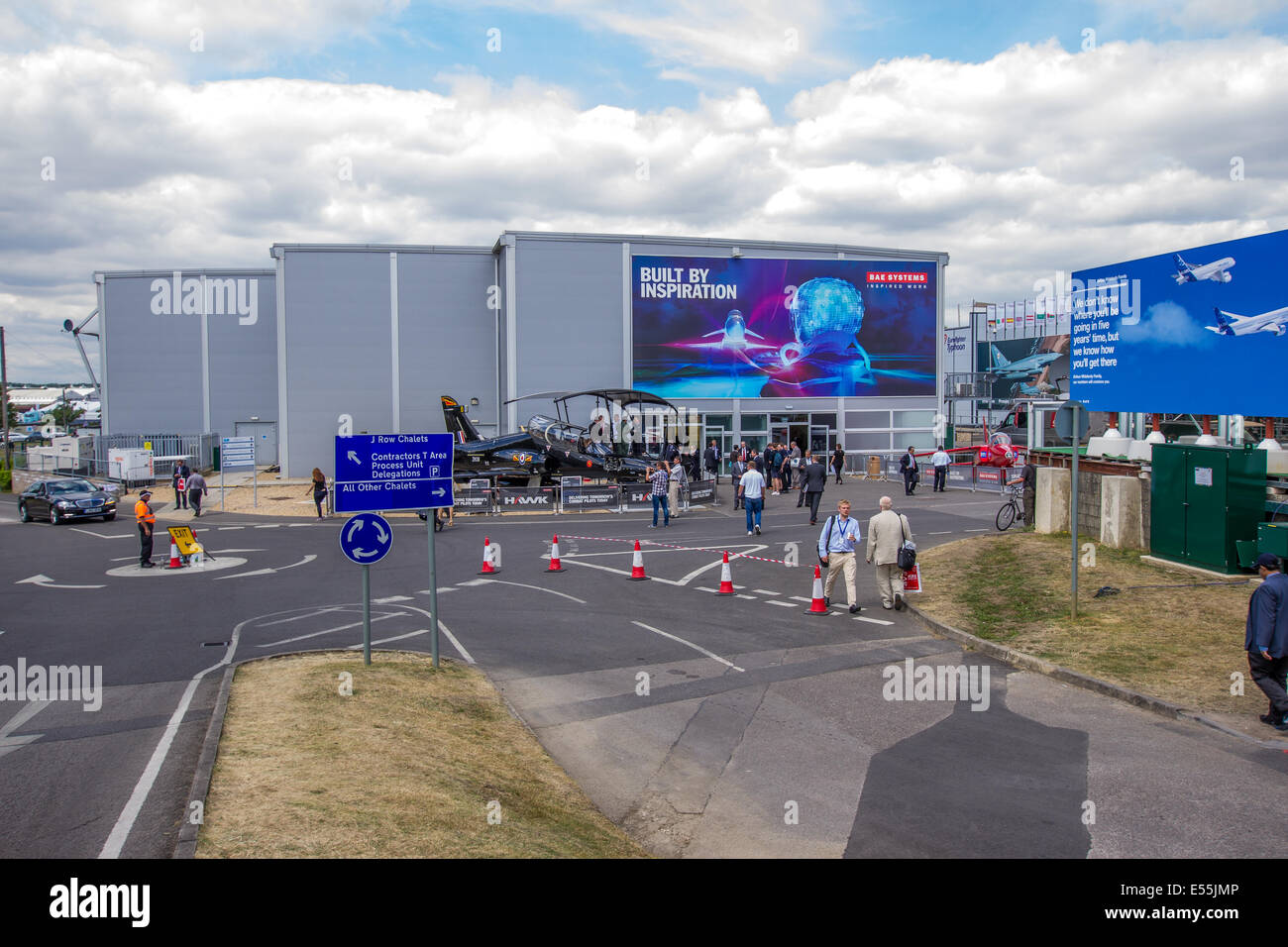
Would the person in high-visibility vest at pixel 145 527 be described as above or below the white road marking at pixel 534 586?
above

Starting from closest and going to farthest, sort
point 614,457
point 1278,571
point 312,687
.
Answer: point 1278,571
point 312,687
point 614,457

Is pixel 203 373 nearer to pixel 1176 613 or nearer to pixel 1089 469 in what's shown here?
pixel 1089 469

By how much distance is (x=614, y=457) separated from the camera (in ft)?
107

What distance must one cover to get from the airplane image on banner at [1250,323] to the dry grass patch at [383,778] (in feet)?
49.7

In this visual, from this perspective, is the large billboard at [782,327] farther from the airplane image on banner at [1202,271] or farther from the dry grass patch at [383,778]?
the dry grass patch at [383,778]

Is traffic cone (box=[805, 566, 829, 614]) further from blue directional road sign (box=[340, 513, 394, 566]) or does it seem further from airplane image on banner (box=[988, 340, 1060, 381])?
airplane image on banner (box=[988, 340, 1060, 381])

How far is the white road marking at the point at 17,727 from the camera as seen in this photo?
7932 millimetres

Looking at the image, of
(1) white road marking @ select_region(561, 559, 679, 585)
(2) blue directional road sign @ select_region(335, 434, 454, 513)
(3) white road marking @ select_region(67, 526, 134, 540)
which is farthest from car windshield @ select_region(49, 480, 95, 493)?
(2) blue directional road sign @ select_region(335, 434, 454, 513)

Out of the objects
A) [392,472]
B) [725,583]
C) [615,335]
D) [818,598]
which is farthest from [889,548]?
[615,335]

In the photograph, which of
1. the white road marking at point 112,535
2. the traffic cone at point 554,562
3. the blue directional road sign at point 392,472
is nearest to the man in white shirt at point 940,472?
the traffic cone at point 554,562

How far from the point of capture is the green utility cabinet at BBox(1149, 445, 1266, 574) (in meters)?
13.6

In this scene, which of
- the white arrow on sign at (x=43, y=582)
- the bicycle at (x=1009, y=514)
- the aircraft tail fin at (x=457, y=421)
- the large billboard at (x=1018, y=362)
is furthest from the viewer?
the large billboard at (x=1018, y=362)
